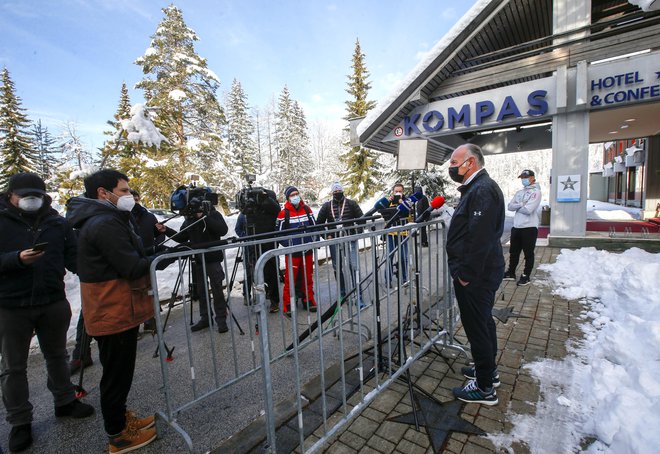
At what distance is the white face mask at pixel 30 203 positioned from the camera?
2.70m

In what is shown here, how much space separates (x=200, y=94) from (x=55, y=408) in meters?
18.3

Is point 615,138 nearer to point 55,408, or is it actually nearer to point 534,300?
point 534,300

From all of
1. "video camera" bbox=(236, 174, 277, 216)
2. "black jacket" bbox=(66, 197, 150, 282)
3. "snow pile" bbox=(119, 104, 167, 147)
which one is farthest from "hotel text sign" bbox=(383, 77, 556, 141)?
"black jacket" bbox=(66, 197, 150, 282)

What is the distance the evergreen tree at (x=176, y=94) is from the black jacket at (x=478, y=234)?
16397mm

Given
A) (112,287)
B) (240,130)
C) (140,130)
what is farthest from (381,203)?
(240,130)

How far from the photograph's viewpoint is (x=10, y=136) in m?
24.7

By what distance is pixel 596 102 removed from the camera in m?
8.06

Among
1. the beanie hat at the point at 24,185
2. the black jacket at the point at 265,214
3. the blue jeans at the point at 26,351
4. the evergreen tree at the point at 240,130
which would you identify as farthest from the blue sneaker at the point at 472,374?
the evergreen tree at the point at 240,130

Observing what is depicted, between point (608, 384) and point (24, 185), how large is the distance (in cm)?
523

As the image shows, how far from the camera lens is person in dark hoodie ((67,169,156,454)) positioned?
2.28 meters

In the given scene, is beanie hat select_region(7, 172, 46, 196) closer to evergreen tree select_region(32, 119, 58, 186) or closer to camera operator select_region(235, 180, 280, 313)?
camera operator select_region(235, 180, 280, 313)

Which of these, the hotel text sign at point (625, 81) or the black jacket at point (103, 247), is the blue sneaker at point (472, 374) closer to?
the black jacket at point (103, 247)

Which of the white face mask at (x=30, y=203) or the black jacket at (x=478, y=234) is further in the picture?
the white face mask at (x=30, y=203)

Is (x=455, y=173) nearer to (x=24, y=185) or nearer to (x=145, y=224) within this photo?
(x=24, y=185)
